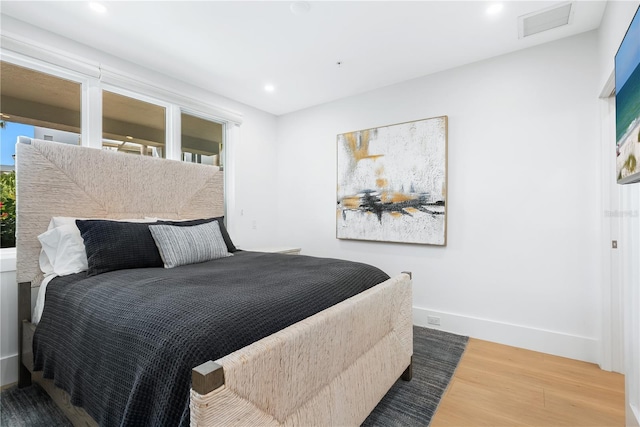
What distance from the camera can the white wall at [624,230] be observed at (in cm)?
138

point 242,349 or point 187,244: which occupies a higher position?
point 187,244

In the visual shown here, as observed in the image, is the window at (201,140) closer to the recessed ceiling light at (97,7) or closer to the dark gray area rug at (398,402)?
the recessed ceiling light at (97,7)

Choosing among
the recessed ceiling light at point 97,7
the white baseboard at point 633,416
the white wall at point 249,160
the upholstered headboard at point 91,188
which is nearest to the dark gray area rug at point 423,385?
the white baseboard at point 633,416

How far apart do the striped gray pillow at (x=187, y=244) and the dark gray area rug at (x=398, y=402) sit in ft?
3.35

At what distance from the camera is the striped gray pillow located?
216 centimetres

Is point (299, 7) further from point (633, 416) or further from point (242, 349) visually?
point (633, 416)

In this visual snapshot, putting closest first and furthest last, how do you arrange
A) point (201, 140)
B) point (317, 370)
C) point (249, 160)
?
1. point (317, 370)
2. point (201, 140)
3. point (249, 160)

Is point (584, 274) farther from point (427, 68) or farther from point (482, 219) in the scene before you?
point (427, 68)

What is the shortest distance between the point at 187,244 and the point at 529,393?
2565 millimetres

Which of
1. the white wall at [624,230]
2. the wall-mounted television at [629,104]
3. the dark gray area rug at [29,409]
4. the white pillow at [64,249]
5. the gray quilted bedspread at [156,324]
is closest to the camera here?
the gray quilted bedspread at [156,324]

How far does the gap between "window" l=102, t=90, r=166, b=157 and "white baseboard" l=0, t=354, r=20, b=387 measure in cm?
174

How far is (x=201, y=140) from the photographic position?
355 centimetres

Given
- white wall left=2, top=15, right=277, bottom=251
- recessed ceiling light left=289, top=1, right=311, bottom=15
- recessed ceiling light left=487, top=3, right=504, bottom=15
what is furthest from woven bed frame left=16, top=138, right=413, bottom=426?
recessed ceiling light left=487, top=3, right=504, bottom=15

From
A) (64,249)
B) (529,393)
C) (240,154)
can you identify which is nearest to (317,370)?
(529,393)
